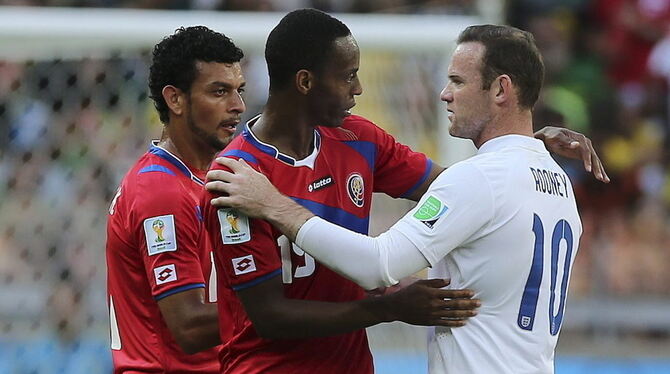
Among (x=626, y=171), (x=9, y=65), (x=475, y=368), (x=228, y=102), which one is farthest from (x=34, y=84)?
(x=626, y=171)

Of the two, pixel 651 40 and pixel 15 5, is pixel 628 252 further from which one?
pixel 15 5

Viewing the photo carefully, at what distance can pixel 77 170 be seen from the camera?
7559 mm

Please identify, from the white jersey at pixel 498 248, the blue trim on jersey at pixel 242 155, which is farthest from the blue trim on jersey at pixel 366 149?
the white jersey at pixel 498 248

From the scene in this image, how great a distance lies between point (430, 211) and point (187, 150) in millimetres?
1440

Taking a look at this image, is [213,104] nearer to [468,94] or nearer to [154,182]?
[154,182]

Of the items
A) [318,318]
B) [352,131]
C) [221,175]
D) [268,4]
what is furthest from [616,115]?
[221,175]

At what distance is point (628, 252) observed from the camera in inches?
395

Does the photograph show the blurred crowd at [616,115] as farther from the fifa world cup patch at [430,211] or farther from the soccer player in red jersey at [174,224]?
the fifa world cup patch at [430,211]

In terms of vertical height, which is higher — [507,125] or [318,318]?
[507,125]

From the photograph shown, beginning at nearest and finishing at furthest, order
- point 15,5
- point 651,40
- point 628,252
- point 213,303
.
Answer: point 213,303 < point 628,252 < point 15,5 < point 651,40

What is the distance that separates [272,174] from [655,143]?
345 inches

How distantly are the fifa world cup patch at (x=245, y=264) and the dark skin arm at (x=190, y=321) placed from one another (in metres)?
0.67

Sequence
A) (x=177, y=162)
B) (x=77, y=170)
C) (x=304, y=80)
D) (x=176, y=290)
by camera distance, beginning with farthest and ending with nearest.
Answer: (x=77, y=170)
(x=177, y=162)
(x=176, y=290)
(x=304, y=80)

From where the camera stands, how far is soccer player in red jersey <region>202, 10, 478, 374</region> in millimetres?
4137
